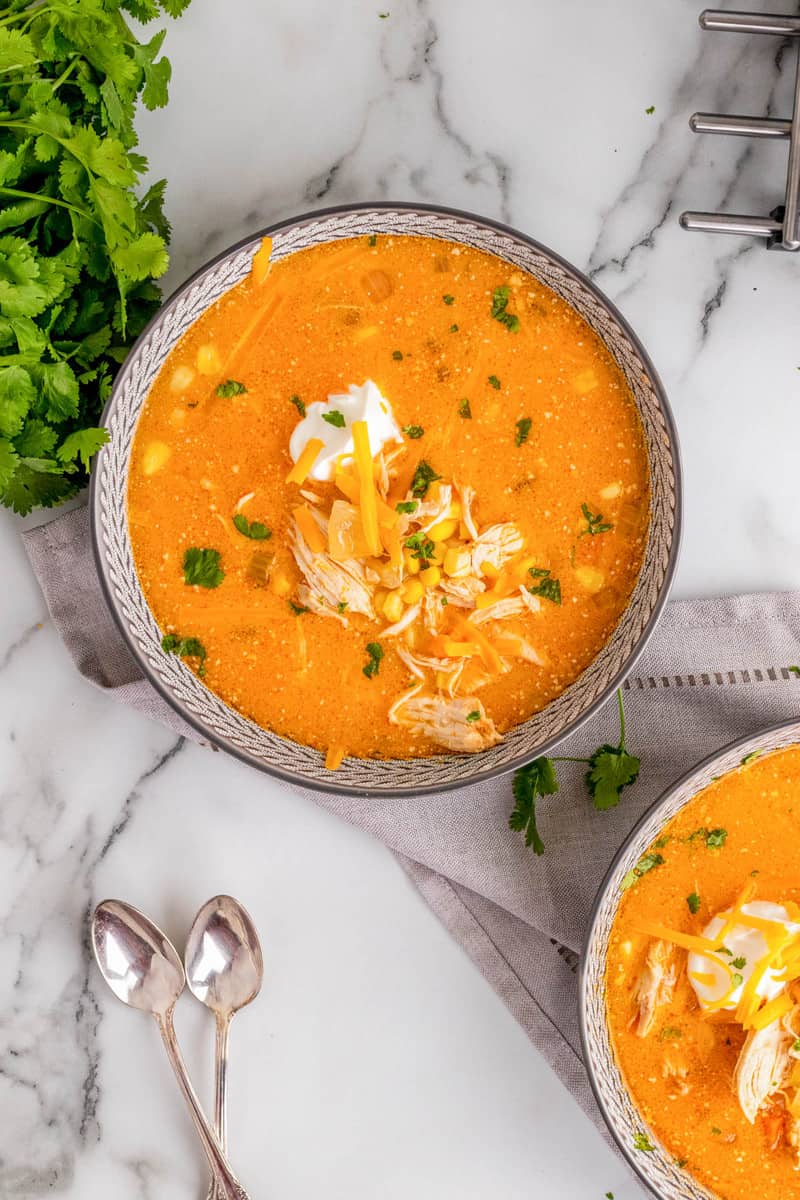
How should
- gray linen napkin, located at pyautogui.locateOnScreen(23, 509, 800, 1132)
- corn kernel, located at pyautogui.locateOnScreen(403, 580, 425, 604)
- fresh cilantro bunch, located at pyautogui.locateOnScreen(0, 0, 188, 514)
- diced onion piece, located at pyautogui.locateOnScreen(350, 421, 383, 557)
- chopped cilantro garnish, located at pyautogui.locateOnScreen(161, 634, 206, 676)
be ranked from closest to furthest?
1. fresh cilantro bunch, located at pyautogui.locateOnScreen(0, 0, 188, 514)
2. diced onion piece, located at pyautogui.locateOnScreen(350, 421, 383, 557)
3. corn kernel, located at pyautogui.locateOnScreen(403, 580, 425, 604)
4. chopped cilantro garnish, located at pyautogui.locateOnScreen(161, 634, 206, 676)
5. gray linen napkin, located at pyautogui.locateOnScreen(23, 509, 800, 1132)

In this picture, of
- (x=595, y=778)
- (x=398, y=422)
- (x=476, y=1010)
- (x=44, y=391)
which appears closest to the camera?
(x=44, y=391)

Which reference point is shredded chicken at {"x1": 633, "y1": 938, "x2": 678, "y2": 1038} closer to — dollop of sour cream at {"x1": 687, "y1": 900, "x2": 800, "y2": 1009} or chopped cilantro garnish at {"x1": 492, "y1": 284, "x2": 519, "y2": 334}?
dollop of sour cream at {"x1": 687, "y1": 900, "x2": 800, "y2": 1009}

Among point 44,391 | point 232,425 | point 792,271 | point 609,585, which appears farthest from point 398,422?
point 792,271

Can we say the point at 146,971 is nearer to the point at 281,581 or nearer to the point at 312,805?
the point at 312,805

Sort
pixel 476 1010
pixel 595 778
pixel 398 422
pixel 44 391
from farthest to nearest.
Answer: pixel 476 1010 < pixel 595 778 < pixel 398 422 < pixel 44 391

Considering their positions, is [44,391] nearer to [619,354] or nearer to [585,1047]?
[619,354]

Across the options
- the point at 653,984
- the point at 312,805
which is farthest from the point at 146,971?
the point at 653,984

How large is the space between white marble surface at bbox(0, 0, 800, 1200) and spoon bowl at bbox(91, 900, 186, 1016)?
83 millimetres

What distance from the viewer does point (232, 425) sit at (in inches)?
103

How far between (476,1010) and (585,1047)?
22.7 inches

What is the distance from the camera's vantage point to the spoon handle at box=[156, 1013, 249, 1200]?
2955 millimetres

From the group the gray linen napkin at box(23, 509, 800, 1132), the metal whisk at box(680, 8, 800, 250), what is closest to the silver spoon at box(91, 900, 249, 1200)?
the gray linen napkin at box(23, 509, 800, 1132)

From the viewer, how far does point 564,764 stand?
2.88 m

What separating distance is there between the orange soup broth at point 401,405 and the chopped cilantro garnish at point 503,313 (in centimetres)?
2
